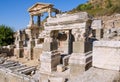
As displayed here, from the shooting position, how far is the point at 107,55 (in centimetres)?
488

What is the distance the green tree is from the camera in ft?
77.3

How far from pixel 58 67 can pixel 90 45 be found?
77.0 inches

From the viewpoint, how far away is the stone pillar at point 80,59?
6.55 metres

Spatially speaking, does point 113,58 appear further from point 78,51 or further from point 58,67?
point 58,67

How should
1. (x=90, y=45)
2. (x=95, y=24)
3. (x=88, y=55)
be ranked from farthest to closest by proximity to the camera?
1. (x=95, y=24)
2. (x=90, y=45)
3. (x=88, y=55)

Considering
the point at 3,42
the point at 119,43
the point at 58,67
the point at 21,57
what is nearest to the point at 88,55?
the point at 58,67

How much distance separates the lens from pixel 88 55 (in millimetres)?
6922

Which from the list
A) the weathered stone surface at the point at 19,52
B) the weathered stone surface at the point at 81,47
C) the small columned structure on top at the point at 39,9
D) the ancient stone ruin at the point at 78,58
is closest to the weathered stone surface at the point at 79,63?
the ancient stone ruin at the point at 78,58

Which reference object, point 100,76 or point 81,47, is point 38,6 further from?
point 100,76

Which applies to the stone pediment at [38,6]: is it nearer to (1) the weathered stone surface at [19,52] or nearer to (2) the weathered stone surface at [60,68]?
(1) the weathered stone surface at [19,52]

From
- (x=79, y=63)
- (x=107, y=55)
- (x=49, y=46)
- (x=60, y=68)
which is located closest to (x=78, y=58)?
(x=79, y=63)

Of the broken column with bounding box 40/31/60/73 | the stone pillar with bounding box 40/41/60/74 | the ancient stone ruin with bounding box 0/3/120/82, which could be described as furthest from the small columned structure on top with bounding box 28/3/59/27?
the stone pillar with bounding box 40/41/60/74

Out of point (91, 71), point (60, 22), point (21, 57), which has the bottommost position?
point (21, 57)

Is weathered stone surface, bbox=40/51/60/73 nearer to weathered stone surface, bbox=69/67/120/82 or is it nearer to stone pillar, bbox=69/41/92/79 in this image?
stone pillar, bbox=69/41/92/79
